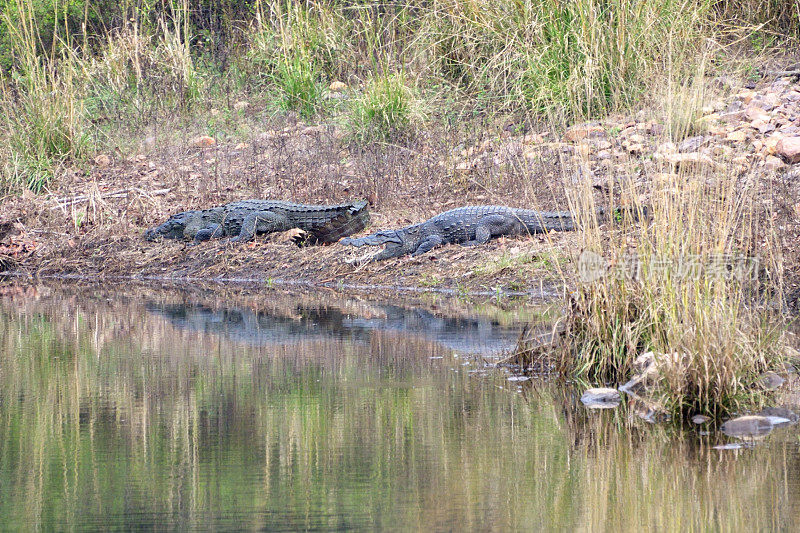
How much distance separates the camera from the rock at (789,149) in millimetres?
10633

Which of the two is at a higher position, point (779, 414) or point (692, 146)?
point (692, 146)

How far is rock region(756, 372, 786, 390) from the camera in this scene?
517 cm

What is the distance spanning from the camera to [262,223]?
12102 millimetres

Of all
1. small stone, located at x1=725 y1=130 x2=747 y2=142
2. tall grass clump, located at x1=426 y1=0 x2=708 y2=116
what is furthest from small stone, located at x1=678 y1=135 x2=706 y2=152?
tall grass clump, located at x1=426 y1=0 x2=708 y2=116

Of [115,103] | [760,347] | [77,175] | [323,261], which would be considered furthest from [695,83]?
[115,103]

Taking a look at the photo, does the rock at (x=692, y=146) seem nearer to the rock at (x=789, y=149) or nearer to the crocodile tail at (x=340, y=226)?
the rock at (x=789, y=149)

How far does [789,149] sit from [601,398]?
6.46 metres

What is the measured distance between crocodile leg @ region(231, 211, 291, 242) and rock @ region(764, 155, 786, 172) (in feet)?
17.0

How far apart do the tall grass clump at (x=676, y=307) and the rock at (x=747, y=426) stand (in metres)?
0.15

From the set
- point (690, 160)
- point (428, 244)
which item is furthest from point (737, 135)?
point (690, 160)

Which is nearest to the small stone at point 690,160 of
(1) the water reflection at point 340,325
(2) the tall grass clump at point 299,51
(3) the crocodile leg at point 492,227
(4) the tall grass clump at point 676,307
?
(4) the tall grass clump at point 676,307

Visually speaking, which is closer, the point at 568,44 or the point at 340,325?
the point at 340,325

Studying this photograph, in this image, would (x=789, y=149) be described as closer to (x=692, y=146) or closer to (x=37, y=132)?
(x=692, y=146)

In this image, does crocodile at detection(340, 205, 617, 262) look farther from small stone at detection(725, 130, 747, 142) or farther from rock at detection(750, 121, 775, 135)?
rock at detection(750, 121, 775, 135)
